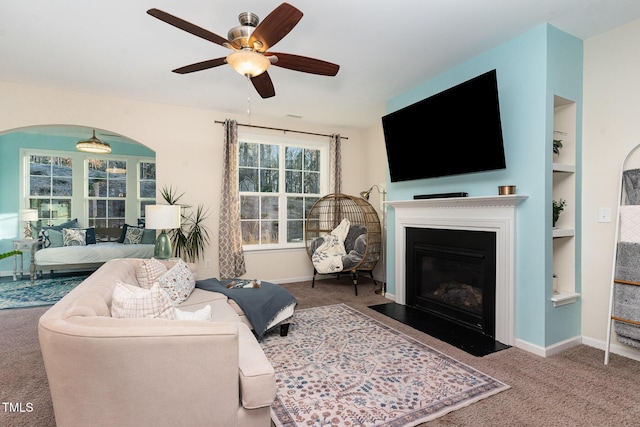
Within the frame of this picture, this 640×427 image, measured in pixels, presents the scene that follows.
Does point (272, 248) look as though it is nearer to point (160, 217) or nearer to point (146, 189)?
point (160, 217)

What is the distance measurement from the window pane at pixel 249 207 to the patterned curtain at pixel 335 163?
4.26ft

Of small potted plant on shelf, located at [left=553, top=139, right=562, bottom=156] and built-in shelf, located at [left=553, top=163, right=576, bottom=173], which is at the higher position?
small potted plant on shelf, located at [left=553, top=139, right=562, bottom=156]

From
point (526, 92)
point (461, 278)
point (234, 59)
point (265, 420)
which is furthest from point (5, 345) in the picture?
point (526, 92)

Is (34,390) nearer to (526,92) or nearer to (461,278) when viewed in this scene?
(461,278)

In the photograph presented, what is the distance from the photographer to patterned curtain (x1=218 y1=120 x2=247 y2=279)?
4.77m

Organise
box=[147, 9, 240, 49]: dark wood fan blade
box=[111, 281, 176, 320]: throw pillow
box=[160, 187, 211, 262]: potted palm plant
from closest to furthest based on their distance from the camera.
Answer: box=[111, 281, 176, 320]: throw pillow, box=[147, 9, 240, 49]: dark wood fan blade, box=[160, 187, 211, 262]: potted palm plant

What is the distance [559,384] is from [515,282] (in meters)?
0.84

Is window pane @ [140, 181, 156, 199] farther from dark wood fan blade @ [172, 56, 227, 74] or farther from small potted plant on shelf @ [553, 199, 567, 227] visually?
small potted plant on shelf @ [553, 199, 567, 227]

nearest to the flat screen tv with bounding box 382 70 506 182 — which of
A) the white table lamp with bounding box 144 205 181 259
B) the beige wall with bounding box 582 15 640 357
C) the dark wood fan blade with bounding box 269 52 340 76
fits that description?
the beige wall with bounding box 582 15 640 357

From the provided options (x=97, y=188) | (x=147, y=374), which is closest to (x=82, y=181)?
(x=97, y=188)

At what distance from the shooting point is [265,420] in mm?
1479

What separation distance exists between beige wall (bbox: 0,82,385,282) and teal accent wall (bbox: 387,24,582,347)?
2.63m

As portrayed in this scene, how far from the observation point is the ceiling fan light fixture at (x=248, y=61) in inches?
78.8

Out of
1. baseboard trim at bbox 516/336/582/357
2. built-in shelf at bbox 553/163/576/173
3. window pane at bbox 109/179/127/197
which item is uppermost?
window pane at bbox 109/179/127/197
